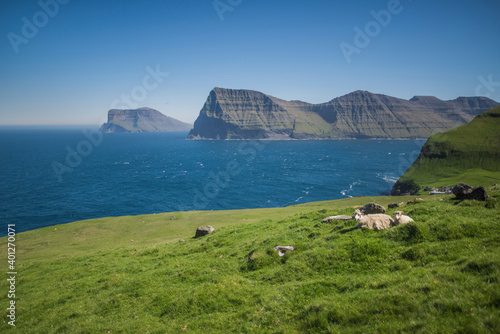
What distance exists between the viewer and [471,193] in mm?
20953

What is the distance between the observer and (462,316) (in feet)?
27.6

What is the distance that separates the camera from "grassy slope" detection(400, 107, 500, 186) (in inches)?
3728

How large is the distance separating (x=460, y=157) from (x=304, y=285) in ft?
428

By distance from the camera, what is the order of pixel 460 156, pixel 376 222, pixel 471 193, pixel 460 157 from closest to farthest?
pixel 376 222 < pixel 471 193 < pixel 460 157 < pixel 460 156

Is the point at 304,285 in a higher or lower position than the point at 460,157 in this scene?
lower

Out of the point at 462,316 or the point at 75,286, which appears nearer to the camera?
the point at 462,316

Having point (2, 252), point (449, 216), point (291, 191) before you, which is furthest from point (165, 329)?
point (291, 191)

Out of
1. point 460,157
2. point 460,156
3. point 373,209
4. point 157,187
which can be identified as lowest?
point 157,187

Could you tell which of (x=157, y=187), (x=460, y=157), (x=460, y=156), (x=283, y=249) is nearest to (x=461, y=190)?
(x=283, y=249)

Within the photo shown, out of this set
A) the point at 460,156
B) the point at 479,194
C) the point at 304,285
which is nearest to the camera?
the point at 304,285

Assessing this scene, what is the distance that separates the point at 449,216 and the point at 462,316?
11119mm

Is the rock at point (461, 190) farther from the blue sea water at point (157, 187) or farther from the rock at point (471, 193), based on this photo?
the blue sea water at point (157, 187)

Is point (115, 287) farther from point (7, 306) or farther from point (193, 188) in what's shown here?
point (193, 188)

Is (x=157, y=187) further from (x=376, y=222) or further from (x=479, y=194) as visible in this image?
(x=479, y=194)
